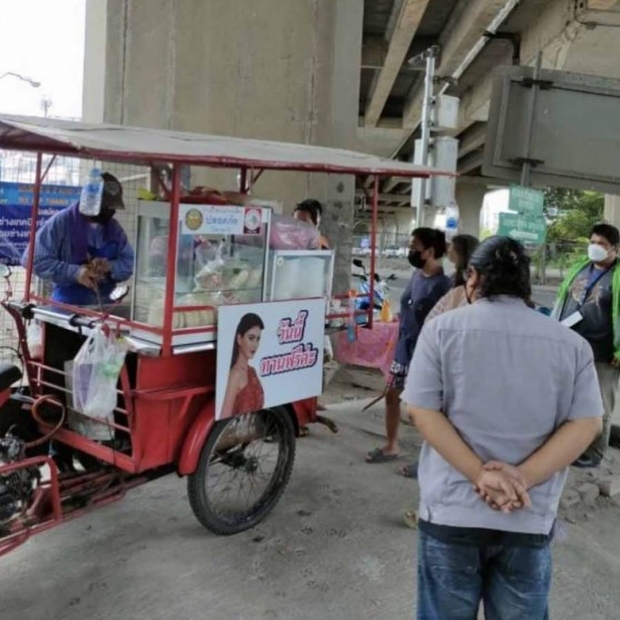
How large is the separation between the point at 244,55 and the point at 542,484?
6.26m

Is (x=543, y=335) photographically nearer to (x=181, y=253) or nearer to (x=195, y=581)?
(x=181, y=253)

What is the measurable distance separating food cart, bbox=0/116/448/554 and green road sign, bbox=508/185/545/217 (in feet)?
→ 3.23

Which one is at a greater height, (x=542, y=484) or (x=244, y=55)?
(x=244, y=55)

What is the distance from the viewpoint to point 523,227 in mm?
4551

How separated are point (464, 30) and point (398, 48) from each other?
140cm

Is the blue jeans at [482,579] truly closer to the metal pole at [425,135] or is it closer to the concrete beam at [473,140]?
the metal pole at [425,135]

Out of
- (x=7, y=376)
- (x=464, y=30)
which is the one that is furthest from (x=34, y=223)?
(x=464, y=30)

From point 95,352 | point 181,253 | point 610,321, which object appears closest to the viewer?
point 95,352

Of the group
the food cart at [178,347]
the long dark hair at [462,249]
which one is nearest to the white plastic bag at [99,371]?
the food cart at [178,347]

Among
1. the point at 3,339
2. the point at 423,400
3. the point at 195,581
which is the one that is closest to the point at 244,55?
the point at 3,339

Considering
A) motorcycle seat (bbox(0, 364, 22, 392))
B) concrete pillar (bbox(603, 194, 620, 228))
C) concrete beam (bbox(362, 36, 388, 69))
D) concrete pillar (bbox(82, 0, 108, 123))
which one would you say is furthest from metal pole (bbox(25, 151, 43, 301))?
concrete pillar (bbox(603, 194, 620, 228))

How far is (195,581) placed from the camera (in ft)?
10.1

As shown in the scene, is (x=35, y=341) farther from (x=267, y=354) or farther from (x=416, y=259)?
(x=416, y=259)

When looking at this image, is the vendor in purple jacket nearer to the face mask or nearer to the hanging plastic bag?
the hanging plastic bag
